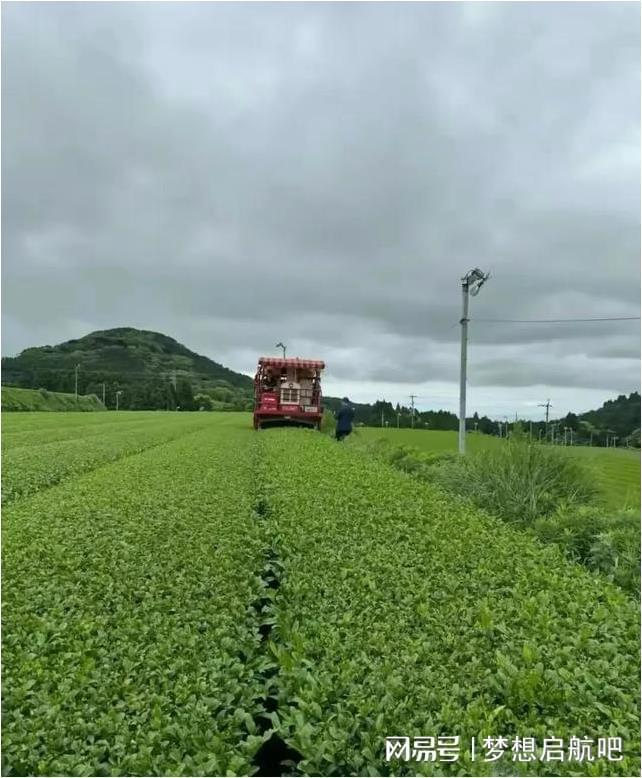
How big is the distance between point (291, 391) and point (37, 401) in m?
37.3

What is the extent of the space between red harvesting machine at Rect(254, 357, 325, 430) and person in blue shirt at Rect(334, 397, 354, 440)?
3252 millimetres

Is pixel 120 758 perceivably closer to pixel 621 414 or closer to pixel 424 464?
pixel 424 464

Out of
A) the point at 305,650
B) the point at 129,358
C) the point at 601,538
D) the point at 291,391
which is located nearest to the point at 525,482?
the point at 601,538

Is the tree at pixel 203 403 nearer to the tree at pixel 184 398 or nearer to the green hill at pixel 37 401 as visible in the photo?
the tree at pixel 184 398

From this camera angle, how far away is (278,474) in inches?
347

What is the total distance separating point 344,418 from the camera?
65.6 feet

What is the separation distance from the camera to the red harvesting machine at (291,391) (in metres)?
23.3

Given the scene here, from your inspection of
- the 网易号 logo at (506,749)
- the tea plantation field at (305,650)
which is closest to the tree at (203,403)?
the tea plantation field at (305,650)

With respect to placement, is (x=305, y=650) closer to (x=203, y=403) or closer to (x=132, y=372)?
(x=203, y=403)

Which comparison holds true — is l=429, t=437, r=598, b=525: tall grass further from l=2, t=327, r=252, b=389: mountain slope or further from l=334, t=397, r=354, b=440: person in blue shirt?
l=2, t=327, r=252, b=389: mountain slope

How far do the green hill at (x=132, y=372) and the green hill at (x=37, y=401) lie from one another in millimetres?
18746

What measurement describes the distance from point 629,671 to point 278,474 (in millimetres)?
6217

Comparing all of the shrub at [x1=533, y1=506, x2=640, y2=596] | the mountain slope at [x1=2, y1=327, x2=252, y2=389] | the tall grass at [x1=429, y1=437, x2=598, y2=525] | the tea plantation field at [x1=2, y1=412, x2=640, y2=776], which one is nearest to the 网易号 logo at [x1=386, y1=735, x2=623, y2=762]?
the tea plantation field at [x1=2, y1=412, x2=640, y2=776]

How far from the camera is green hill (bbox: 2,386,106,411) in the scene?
161ft
